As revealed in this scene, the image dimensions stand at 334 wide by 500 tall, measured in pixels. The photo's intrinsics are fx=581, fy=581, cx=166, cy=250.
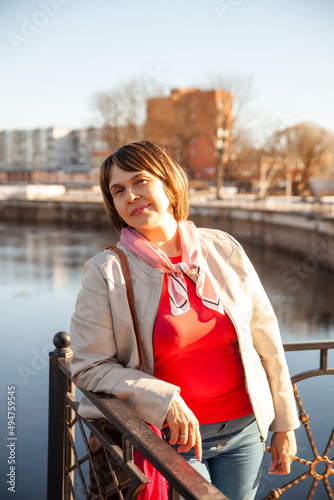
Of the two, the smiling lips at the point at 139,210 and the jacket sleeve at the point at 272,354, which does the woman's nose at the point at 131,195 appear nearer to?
the smiling lips at the point at 139,210

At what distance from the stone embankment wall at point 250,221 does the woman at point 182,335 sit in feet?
55.0

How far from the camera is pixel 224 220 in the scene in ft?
97.2

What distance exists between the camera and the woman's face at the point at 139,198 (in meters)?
1.71

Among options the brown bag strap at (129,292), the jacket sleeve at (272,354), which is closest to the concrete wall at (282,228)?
the jacket sleeve at (272,354)

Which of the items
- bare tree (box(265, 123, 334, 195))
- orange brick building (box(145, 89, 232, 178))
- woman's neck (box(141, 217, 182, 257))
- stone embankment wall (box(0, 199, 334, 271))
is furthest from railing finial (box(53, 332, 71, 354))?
bare tree (box(265, 123, 334, 195))

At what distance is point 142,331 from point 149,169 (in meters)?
0.47

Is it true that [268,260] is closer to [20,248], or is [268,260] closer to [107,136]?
[20,248]

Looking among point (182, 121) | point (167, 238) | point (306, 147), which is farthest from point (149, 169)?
point (182, 121)

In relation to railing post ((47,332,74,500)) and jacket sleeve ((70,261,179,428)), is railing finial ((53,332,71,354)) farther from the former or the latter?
jacket sleeve ((70,261,179,428))

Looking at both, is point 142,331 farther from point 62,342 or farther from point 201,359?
point 62,342

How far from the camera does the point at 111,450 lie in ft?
5.22

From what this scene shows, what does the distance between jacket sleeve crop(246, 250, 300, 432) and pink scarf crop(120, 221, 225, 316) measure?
184 mm

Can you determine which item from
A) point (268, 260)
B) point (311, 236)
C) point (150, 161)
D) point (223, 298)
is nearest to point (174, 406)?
point (223, 298)

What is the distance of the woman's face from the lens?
67.2 inches
